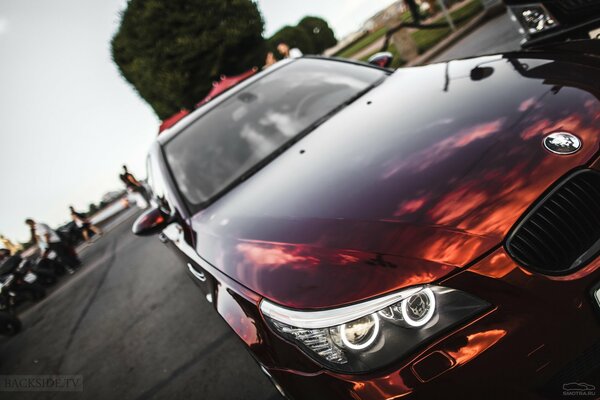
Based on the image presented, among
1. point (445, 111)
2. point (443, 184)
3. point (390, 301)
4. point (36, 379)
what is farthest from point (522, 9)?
point (36, 379)

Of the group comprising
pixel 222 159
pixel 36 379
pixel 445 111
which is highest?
pixel 222 159

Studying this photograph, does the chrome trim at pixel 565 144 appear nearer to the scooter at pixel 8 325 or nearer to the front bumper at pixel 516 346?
the front bumper at pixel 516 346

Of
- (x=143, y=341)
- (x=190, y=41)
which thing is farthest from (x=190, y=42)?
(x=143, y=341)

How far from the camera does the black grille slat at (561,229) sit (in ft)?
3.35

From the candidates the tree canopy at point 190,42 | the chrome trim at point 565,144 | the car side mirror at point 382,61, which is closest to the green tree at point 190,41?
the tree canopy at point 190,42

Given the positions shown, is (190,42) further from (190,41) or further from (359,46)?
(359,46)

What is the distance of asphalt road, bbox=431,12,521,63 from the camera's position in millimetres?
6031

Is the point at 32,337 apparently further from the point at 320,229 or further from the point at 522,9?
the point at 522,9

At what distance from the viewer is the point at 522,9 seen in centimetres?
258

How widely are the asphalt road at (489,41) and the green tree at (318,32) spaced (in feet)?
52.0

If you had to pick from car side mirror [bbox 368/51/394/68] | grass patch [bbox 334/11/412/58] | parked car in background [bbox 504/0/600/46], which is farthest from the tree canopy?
parked car in background [bbox 504/0/600/46]

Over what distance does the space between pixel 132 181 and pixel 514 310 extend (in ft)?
44.5

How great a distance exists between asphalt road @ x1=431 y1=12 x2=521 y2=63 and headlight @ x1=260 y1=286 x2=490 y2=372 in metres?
5.59

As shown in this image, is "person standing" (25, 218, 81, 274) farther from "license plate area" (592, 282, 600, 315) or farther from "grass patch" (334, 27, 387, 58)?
"grass patch" (334, 27, 387, 58)
